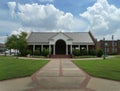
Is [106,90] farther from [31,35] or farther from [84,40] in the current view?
[31,35]

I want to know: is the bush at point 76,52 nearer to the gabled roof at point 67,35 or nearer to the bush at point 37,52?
the gabled roof at point 67,35

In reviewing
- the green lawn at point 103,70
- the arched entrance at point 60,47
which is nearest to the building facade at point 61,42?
the arched entrance at point 60,47

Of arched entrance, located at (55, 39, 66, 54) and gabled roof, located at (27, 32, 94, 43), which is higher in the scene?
gabled roof, located at (27, 32, 94, 43)

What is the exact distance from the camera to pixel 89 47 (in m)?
69.9

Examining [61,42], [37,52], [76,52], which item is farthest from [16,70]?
[61,42]

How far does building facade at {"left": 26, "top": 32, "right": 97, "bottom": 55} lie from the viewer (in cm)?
6506

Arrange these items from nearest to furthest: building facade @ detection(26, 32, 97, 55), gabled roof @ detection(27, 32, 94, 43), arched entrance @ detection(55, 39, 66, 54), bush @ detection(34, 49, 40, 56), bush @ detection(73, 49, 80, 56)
→ bush @ detection(73, 49, 80, 56) → bush @ detection(34, 49, 40, 56) → building facade @ detection(26, 32, 97, 55) → arched entrance @ detection(55, 39, 66, 54) → gabled roof @ detection(27, 32, 94, 43)

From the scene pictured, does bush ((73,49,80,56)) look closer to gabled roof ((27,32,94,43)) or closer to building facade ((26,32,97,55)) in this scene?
building facade ((26,32,97,55))

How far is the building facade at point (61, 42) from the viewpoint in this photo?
65.1 m

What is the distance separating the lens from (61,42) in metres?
68.4

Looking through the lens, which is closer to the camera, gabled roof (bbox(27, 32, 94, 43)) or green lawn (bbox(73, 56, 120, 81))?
green lawn (bbox(73, 56, 120, 81))

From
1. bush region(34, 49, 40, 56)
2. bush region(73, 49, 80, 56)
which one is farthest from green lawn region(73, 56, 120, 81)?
bush region(34, 49, 40, 56)

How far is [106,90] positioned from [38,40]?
58.3 m

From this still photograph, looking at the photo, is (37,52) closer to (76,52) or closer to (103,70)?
(76,52)
